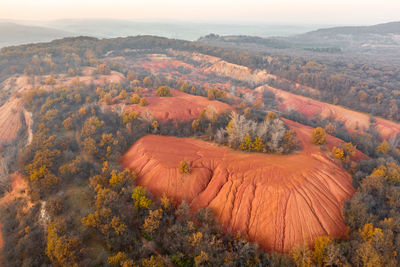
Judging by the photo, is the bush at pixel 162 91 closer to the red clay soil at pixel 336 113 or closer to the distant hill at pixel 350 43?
the red clay soil at pixel 336 113

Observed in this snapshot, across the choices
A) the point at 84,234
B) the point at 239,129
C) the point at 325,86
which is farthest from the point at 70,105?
the point at 325,86

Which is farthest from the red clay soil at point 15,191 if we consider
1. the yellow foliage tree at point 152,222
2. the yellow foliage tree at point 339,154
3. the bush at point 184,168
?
the yellow foliage tree at point 339,154

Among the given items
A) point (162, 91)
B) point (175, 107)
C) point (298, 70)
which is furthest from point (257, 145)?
point (298, 70)

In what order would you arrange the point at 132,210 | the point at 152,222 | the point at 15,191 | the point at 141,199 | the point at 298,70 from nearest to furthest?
the point at 152,222 → the point at 141,199 → the point at 132,210 → the point at 15,191 → the point at 298,70

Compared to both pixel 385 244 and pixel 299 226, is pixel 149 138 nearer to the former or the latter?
pixel 299 226

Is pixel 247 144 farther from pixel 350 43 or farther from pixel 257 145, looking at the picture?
pixel 350 43

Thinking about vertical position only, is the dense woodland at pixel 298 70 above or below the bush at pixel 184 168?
above

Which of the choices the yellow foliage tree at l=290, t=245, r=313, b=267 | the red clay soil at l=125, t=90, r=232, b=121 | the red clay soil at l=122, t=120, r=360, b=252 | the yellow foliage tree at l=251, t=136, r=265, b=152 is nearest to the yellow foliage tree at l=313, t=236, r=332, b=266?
the yellow foliage tree at l=290, t=245, r=313, b=267
